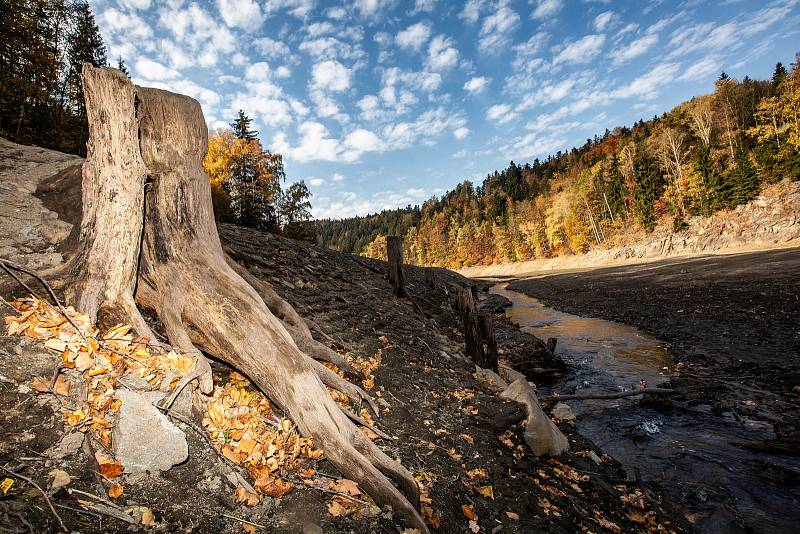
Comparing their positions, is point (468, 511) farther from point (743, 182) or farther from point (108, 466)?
point (743, 182)

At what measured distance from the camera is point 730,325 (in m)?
13.1

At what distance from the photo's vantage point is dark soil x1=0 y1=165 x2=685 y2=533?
6.61ft

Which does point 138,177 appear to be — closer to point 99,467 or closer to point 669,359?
point 99,467

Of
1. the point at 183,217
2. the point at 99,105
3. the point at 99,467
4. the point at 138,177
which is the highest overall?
the point at 99,105

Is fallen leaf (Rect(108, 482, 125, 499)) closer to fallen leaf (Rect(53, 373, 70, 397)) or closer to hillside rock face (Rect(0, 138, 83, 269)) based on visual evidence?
fallen leaf (Rect(53, 373, 70, 397))

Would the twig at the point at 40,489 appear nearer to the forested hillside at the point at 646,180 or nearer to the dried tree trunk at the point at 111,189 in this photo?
the dried tree trunk at the point at 111,189

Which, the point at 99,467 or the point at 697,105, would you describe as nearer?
the point at 99,467

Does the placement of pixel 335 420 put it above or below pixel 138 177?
below

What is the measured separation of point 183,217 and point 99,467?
2.59m

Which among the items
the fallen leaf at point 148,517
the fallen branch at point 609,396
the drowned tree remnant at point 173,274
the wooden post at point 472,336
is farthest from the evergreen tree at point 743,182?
the fallen leaf at point 148,517

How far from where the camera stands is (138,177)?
358 cm

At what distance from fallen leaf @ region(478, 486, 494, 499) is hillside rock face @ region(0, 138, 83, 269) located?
5.25 meters

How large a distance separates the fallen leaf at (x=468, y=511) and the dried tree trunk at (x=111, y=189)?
379cm

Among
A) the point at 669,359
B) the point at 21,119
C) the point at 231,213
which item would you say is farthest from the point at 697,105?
the point at 21,119
